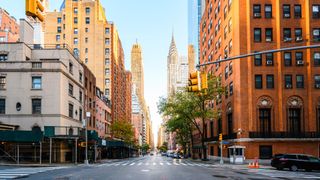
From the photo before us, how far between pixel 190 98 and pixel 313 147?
21400 mm

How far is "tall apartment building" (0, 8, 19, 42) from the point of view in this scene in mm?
109562

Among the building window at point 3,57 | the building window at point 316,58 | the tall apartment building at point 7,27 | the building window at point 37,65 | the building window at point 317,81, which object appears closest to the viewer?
the building window at point 37,65

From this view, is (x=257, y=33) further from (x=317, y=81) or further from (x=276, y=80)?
(x=317, y=81)

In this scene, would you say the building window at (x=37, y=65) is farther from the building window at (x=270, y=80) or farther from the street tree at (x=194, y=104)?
the building window at (x=270, y=80)

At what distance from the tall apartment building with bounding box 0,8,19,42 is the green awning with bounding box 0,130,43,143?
226 feet

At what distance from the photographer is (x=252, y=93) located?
58.7m

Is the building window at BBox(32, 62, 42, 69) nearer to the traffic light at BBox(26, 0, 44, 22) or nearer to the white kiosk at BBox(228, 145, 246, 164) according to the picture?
the white kiosk at BBox(228, 145, 246, 164)

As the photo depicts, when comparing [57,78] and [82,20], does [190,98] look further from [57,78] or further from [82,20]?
[82,20]

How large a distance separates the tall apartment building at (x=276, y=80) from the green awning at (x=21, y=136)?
1120 inches

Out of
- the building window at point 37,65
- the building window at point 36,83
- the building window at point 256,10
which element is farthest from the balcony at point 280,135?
the building window at point 37,65

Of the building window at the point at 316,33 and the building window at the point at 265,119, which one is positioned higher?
the building window at the point at 316,33

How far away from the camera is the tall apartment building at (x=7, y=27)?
359 feet

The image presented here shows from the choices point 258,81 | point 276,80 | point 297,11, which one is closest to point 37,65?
point 258,81

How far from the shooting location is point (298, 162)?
37594 millimetres
